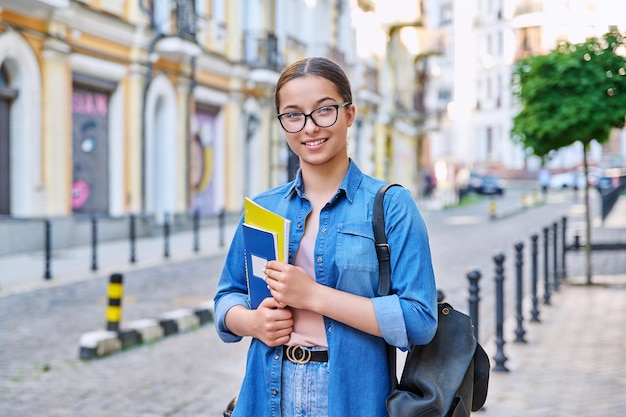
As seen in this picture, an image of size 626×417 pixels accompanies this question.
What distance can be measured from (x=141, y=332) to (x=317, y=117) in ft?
21.6

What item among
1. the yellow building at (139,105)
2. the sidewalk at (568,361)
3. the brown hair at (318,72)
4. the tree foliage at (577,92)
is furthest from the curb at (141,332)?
the yellow building at (139,105)

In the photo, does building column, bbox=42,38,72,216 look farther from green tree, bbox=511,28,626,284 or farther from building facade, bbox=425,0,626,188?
building facade, bbox=425,0,626,188

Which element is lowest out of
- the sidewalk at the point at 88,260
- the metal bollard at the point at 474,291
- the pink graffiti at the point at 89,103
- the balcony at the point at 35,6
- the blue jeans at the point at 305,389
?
A: the sidewalk at the point at 88,260

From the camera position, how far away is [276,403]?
236cm

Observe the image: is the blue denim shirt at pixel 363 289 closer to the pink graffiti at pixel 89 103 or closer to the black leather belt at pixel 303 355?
the black leather belt at pixel 303 355

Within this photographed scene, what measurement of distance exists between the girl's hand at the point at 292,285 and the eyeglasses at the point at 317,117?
0.39 meters

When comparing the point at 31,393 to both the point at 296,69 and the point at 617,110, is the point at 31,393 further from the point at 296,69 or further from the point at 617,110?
the point at 617,110

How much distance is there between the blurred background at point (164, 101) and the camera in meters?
17.1

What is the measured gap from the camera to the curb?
7.88m

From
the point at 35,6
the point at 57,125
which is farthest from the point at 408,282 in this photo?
the point at 57,125

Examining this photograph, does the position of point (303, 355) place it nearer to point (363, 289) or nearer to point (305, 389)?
point (305, 389)

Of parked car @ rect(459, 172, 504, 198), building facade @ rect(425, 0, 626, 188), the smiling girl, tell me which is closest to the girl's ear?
the smiling girl

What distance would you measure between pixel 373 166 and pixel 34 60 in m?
26.2

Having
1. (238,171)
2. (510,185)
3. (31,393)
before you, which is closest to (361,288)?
(31,393)
